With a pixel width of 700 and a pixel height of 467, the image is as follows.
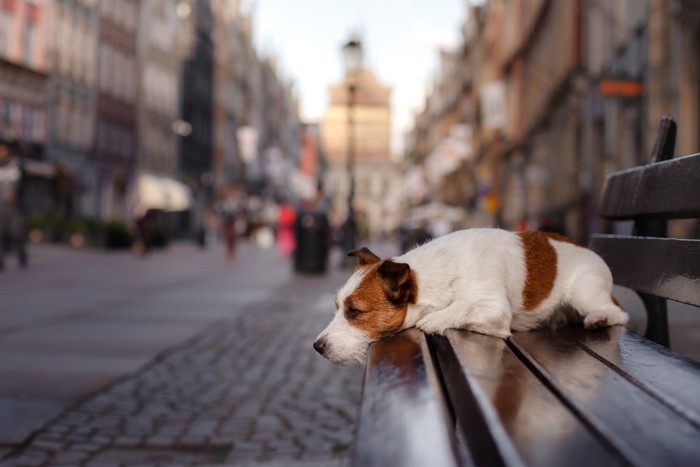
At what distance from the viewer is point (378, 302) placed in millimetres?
2568

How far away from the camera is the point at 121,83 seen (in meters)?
51.0

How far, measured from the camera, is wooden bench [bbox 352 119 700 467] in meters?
1.26

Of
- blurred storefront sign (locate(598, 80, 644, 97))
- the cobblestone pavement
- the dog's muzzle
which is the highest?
blurred storefront sign (locate(598, 80, 644, 97))

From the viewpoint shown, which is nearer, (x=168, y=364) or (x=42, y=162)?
(x=168, y=364)

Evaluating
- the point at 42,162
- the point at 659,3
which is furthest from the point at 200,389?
the point at 42,162

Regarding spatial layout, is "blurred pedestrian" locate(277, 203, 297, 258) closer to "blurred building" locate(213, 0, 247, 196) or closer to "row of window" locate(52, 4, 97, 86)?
"row of window" locate(52, 4, 97, 86)

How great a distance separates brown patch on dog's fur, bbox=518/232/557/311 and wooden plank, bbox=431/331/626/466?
30.1 inches

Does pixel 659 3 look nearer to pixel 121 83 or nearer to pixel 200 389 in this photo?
pixel 200 389

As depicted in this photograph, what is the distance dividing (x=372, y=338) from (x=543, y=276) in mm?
628

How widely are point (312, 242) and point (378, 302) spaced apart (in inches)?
679

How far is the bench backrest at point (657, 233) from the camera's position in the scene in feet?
8.87

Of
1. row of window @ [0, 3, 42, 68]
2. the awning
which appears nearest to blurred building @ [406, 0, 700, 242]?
the awning

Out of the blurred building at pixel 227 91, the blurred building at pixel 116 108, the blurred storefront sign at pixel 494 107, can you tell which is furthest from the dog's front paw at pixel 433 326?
the blurred building at pixel 227 91

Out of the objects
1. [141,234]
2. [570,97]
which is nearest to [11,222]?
[141,234]
